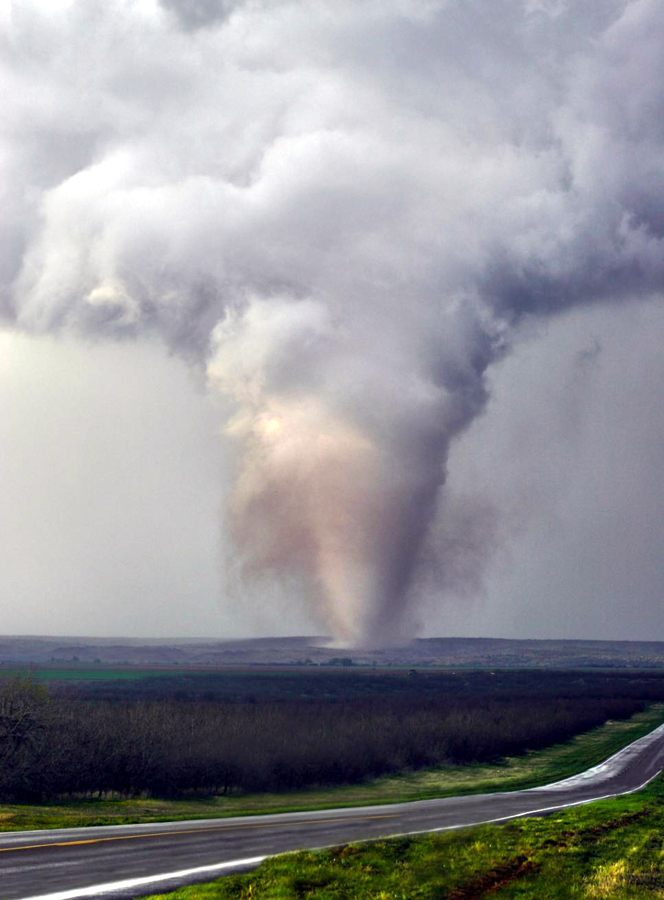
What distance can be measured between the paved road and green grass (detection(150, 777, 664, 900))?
5.03 feet

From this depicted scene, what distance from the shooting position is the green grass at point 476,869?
1880cm

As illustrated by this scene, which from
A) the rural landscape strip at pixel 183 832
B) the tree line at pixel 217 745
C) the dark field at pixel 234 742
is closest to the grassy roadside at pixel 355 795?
the tree line at pixel 217 745

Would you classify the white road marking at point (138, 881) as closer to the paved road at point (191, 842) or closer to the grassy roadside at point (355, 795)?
the paved road at point (191, 842)

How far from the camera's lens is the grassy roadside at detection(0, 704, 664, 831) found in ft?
107

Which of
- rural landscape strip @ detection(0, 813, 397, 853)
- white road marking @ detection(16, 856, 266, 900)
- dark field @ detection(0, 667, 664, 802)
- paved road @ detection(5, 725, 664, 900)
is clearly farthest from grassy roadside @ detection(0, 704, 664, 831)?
white road marking @ detection(16, 856, 266, 900)

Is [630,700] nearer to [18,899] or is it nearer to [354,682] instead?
[354,682]

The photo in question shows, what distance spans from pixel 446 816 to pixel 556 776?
2195cm

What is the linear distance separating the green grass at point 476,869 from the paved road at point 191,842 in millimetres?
1533

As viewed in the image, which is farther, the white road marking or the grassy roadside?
the grassy roadside

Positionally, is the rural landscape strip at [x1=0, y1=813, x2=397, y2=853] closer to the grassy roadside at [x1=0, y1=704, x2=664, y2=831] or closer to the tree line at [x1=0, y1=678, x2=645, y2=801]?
the grassy roadside at [x1=0, y1=704, x2=664, y2=831]

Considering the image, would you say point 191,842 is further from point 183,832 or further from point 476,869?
point 476,869

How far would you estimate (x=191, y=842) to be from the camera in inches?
962

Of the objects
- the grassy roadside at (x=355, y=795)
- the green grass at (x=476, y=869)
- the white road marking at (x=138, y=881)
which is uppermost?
the white road marking at (x=138, y=881)

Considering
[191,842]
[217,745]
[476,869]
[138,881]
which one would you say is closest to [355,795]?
[217,745]
